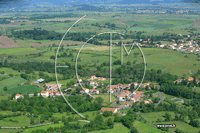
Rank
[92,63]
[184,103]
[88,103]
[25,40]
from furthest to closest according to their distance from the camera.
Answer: [25,40]
[92,63]
[184,103]
[88,103]

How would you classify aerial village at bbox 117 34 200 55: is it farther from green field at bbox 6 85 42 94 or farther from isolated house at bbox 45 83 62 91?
green field at bbox 6 85 42 94

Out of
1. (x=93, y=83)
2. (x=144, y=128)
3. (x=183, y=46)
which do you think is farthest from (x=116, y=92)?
(x=183, y=46)

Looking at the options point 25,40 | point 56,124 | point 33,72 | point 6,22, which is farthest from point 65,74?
point 6,22

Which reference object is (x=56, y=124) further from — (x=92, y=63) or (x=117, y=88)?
(x=92, y=63)

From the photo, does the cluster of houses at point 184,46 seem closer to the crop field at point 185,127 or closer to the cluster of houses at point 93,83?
the cluster of houses at point 93,83

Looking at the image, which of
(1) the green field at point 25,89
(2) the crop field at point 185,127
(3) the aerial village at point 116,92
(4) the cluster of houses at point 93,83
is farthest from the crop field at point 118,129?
(1) the green field at point 25,89

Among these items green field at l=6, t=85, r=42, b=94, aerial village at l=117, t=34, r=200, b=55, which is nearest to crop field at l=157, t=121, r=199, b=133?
green field at l=6, t=85, r=42, b=94

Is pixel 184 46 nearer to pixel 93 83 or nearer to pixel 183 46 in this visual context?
pixel 183 46

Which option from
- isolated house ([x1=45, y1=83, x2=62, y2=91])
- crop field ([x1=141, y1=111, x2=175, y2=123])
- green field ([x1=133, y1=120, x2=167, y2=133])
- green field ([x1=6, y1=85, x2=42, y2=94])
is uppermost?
isolated house ([x1=45, y1=83, x2=62, y2=91])
